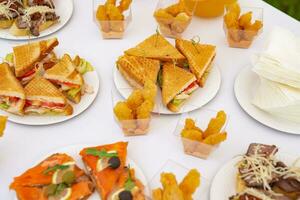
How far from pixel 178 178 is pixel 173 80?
465mm

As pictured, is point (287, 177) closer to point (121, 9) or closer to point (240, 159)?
point (240, 159)

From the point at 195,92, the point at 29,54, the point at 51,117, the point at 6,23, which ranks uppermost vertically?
the point at 6,23

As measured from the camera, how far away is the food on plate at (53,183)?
4.17ft

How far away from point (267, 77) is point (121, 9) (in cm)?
79

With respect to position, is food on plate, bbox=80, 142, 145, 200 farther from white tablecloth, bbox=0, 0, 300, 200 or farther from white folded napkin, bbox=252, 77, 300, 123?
white folded napkin, bbox=252, 77, 300, 123

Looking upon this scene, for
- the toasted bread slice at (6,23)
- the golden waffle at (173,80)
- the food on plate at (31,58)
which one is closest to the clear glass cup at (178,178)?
the golden waffle at (173,80)

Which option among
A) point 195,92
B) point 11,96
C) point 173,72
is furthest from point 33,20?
point 195,92

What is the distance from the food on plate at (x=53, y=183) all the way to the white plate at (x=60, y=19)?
0.81 meters

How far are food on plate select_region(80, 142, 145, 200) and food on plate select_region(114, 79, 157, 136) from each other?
0.09 meters

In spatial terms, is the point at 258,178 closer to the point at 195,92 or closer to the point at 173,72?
the point at 195,92

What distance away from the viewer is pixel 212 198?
129cm

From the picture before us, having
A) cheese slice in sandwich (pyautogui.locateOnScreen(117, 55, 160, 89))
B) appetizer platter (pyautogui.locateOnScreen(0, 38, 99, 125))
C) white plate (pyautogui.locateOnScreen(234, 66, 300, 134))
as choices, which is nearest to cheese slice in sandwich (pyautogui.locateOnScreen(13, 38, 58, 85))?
appetizer platter (pyautogui.locateOnScreen(0, 38, 99, 125))

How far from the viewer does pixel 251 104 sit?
5.36ft

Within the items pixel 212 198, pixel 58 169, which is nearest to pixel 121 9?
pixel 58 169
